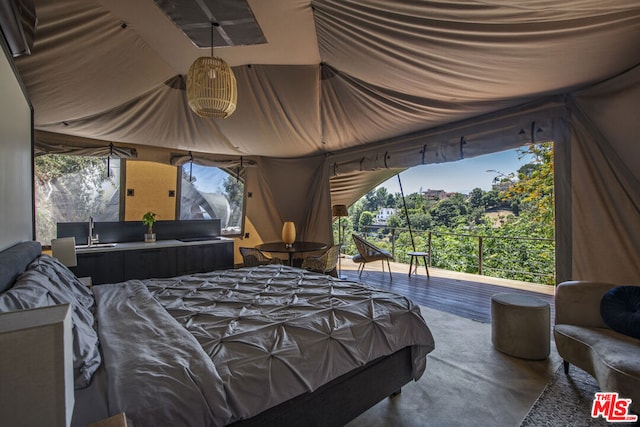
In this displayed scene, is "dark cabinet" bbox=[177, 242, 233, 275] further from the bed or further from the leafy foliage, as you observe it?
the leafy foliage

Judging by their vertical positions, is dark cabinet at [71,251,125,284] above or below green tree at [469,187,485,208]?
below

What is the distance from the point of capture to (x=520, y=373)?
2354 millimetres

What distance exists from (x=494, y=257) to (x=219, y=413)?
235 inches

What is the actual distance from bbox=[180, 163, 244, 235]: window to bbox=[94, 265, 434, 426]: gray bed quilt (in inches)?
121

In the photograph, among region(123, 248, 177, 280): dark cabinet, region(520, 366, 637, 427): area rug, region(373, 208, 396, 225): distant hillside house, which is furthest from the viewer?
region(373, 208, 396, 225): distant hillside house

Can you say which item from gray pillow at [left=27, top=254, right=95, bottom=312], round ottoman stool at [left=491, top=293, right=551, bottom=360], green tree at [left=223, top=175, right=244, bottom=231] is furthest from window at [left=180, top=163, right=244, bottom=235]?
round ottoman stool at [left=491, top=293, right=551, bottom=360]

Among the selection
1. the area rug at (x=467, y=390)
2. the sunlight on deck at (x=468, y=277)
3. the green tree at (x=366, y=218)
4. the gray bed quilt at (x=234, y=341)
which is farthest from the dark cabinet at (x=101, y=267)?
the green tree at (x=366, y=218)

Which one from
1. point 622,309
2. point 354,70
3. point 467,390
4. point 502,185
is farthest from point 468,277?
point 354,70

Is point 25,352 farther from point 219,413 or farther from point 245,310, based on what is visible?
point 245,310

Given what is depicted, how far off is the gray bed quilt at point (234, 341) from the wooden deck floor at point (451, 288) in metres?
2.16

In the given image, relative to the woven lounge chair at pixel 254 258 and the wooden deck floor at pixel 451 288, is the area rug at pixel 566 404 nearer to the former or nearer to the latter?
the wooden deck floor at pixel 451 288

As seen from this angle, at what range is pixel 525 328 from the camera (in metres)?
2.57

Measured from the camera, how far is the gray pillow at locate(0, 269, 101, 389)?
1.10 meters

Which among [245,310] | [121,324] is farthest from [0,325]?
[245,310]
